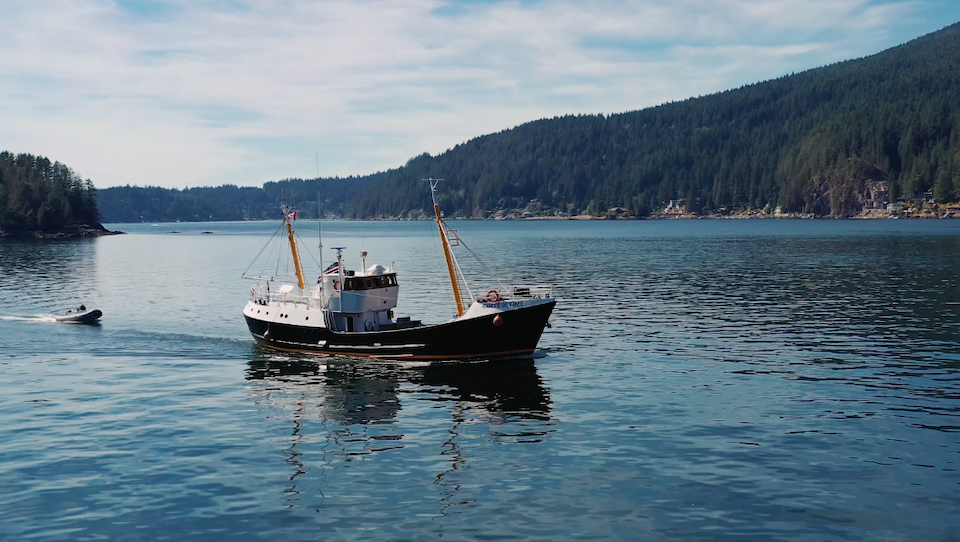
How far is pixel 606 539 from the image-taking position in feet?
79.2

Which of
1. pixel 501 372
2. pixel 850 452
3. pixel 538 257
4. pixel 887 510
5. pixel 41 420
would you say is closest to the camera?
pixel 887 510

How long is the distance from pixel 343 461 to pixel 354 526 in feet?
21.7

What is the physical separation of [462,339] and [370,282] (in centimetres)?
760

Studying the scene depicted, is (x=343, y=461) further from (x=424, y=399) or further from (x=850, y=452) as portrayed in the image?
(x=850, y=452)

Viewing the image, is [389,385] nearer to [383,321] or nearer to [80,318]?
[383,321]

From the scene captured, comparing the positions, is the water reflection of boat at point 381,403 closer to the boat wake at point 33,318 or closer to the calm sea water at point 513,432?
the calm sea water at point 513,432

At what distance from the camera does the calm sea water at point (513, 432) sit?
25.7 meters

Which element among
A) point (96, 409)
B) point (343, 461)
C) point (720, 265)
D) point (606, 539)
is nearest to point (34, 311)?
point (96, 409)

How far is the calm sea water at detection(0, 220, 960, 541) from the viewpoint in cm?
2570

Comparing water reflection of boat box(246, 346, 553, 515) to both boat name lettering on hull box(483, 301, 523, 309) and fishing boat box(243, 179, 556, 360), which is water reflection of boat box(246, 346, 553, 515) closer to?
fishing boat box(243, 179, 556, 360)

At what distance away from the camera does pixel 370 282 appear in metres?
54.4

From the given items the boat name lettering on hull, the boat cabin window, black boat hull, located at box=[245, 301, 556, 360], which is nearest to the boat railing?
the boat cabin window

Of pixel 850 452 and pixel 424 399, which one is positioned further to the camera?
pixel 424 399

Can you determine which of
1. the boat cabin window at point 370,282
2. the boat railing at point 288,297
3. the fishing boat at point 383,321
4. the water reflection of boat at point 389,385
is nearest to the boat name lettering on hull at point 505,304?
the fishing boat at point 383,321
